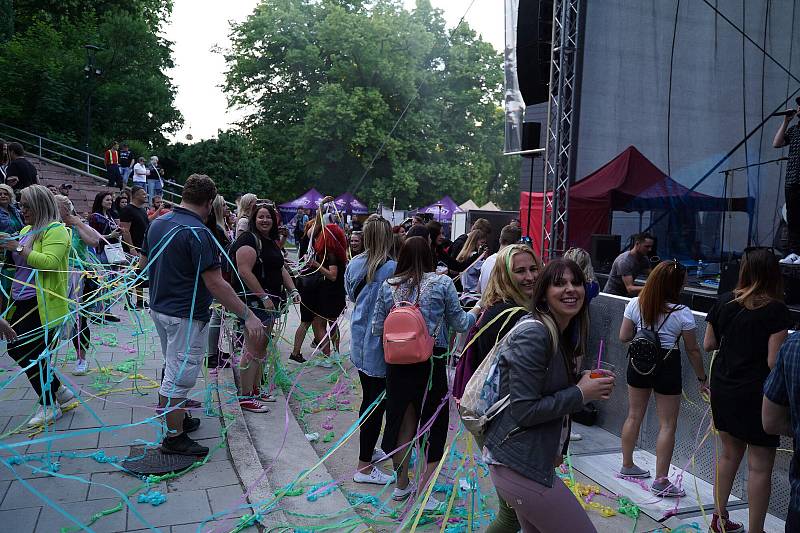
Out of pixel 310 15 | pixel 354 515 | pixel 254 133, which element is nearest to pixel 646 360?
pixel 354 515

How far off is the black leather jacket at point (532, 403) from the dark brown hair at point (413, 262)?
1.43 meters

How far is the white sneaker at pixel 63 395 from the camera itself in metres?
4.83

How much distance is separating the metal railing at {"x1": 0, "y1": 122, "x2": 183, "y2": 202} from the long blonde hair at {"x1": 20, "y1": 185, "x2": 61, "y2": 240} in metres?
18.3

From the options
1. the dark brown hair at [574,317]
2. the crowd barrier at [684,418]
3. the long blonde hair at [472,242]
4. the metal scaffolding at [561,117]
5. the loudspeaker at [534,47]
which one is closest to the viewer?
the dark brown hair at [574,317]

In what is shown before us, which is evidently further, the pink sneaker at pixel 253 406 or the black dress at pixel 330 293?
the black dress at pixel 330 293

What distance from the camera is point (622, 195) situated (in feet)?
33.4

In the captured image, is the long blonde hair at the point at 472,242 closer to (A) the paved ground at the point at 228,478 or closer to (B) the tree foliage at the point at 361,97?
(A) the paved ground at the point at 228,478

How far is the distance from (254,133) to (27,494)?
32.9m

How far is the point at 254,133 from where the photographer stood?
3453 cm

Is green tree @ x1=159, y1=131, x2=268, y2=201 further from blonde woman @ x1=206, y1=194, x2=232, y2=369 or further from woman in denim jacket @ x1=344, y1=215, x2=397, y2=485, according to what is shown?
woman in denim jacket @ x1=344, y1=215, x2=397, y2=485

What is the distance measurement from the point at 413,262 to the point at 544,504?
68.6 inches

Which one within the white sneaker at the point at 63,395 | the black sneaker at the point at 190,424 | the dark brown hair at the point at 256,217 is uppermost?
the dark brown hair at the point at 256,217

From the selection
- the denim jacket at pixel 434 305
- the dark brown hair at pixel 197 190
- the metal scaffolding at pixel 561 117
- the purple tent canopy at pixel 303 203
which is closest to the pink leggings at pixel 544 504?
the denim jacket at pixel 434 305

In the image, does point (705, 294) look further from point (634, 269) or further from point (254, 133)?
point (254, 133)
